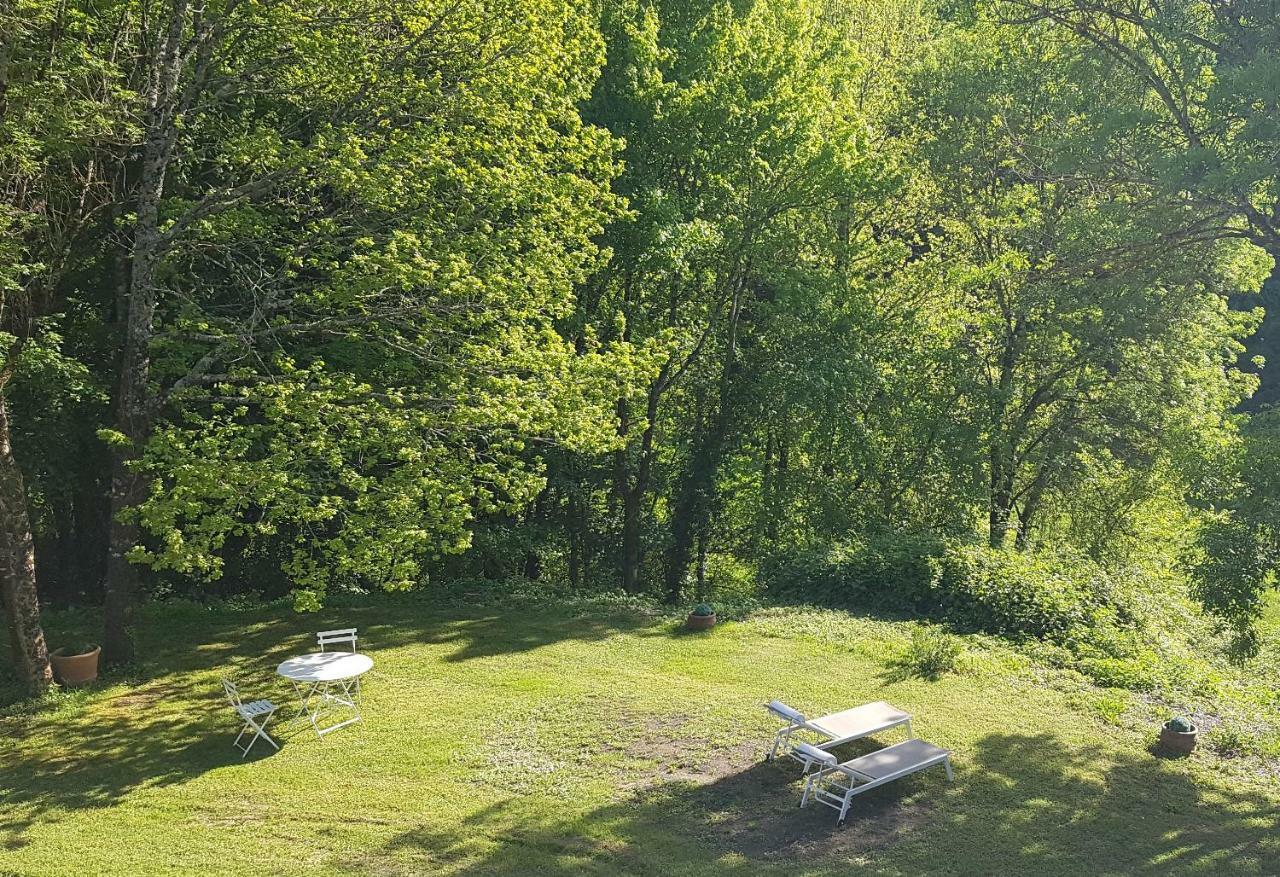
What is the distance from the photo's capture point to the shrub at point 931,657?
1216 cm

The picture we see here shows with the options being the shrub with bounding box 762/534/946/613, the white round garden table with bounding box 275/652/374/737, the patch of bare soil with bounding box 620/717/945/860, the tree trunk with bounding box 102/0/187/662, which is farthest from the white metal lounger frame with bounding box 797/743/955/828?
the tree trunk with bounding box 102/0/187/662

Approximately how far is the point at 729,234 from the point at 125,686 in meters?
14.4

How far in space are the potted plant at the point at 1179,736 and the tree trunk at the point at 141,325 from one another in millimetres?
12034

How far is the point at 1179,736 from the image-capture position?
31.7ft

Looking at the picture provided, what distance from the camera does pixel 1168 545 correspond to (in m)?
21.0

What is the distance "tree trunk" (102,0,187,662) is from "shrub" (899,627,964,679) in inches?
400

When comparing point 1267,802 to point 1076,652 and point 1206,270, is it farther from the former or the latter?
point 1206,270

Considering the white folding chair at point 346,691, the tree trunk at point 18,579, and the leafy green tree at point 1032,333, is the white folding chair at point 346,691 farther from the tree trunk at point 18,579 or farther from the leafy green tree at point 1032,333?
the leafy green tree at point 1032,333

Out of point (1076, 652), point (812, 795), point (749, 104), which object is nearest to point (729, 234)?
point (749, 104)

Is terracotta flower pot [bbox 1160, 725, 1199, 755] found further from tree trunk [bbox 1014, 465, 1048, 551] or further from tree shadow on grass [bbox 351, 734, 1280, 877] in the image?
tree trunk [bbox 1014, 465, 1048, 551]

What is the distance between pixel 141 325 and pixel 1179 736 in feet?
42.3

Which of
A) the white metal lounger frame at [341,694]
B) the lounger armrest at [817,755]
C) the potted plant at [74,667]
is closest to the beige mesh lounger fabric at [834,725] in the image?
the lounger armrest at [817,755]

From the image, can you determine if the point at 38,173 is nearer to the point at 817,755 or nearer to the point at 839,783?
the point at 817,755

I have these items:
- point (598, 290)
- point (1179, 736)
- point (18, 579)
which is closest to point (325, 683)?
→ point (18, 579)
